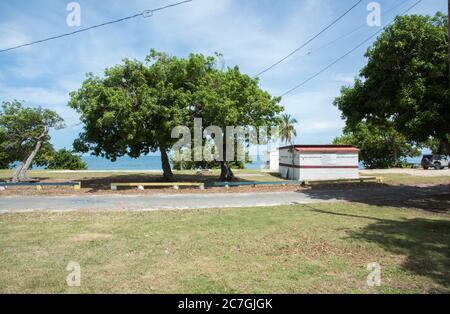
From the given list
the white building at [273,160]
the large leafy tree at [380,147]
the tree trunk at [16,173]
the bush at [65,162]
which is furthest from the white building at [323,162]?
the bush at [65,162]

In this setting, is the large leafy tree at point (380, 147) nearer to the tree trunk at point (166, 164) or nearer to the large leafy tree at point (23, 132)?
the tree trunk at point (166, 164)

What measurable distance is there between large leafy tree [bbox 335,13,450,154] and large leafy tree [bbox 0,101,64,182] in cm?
2166

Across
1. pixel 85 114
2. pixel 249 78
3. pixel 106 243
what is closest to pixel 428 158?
pixel 249 78

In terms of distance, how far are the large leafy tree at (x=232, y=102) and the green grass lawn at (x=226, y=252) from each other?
9.17m

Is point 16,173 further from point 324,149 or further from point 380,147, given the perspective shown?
point 380,147

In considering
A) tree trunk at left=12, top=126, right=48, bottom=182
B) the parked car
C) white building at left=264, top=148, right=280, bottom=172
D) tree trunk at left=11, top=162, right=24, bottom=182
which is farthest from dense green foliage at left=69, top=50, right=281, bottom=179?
the parked car

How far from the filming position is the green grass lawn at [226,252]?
5.82 metres

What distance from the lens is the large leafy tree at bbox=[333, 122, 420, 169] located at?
4450cm

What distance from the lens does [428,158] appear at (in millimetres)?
39594

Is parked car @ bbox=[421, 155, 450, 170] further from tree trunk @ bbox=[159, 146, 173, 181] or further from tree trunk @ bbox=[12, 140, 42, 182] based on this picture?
tree trunk @ bbox=[12, 140, 42, 182]

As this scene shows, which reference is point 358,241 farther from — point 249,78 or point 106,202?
point 249,78

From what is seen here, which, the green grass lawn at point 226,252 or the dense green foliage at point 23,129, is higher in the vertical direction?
the dense green foliage at point 23,129

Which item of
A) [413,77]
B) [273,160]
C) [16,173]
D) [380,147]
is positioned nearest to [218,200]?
[413,77]

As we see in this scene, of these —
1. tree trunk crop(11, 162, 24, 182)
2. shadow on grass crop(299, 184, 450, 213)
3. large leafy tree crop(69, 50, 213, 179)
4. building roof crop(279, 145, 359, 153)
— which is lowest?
shadow on grass crop(299, 184, 450, 213)
